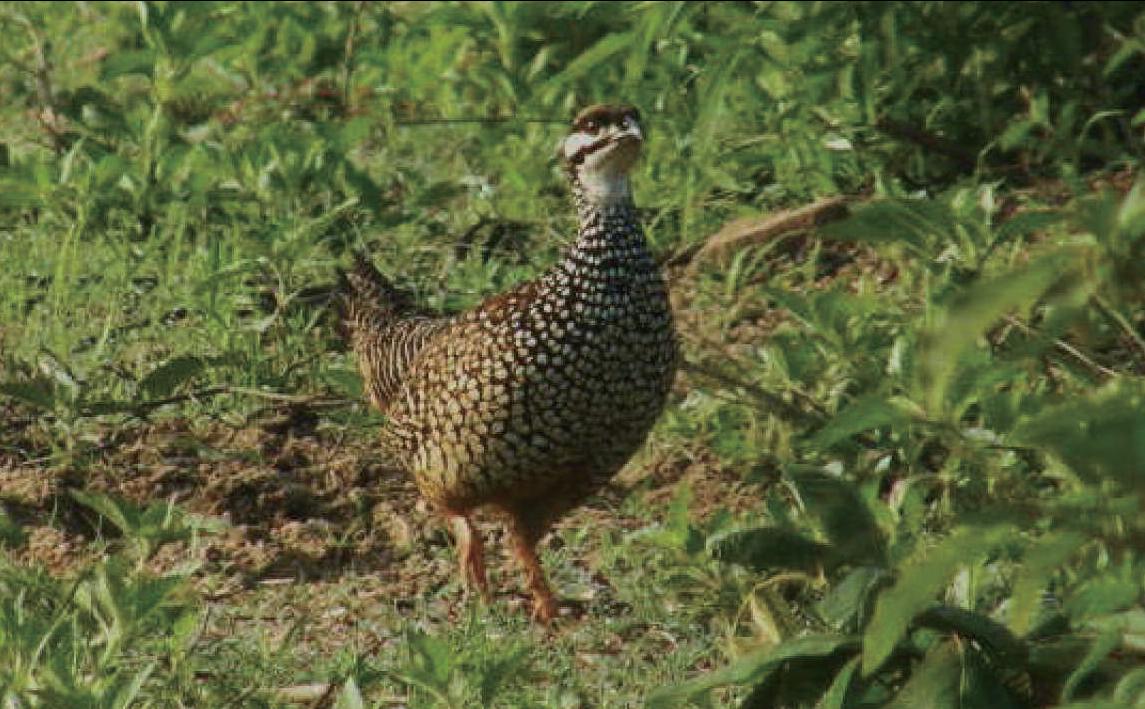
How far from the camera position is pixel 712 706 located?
396cm

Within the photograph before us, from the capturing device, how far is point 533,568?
4961mm

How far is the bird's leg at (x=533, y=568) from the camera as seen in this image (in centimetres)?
489

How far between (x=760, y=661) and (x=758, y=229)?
335 centimetres

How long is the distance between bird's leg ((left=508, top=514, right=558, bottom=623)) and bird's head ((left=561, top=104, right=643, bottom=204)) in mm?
733

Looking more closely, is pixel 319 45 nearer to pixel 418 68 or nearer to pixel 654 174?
pixel 418 68

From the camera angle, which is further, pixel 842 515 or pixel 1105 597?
pixel 842 515

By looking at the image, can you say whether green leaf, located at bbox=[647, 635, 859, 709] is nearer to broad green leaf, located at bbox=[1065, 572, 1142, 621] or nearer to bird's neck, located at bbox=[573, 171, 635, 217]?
broad green leaf, located at bbox=[1065, 572, 1142, 621]

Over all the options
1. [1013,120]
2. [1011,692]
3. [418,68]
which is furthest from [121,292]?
[1011,692]

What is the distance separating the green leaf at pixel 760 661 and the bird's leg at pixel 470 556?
70.1 inches

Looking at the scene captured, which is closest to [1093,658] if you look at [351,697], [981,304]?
[981,304]

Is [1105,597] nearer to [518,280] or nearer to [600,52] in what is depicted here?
[600,52]

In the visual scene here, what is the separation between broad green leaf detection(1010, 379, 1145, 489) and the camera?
187cm

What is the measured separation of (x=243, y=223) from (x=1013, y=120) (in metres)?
2.25

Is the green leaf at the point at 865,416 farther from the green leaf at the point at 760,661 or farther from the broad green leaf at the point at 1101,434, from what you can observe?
the broad green leaf at the point at 1101,434
